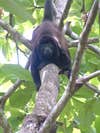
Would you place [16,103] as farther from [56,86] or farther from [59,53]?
[59,53]

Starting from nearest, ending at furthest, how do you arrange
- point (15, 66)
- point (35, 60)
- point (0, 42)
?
point (15, 66) → point (35, 60) → point (0, 42)

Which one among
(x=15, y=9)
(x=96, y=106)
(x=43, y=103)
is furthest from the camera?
(x=96, y=106)

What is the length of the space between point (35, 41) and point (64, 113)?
0.49 meters

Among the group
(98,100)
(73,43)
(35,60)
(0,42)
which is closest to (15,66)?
(98,100)

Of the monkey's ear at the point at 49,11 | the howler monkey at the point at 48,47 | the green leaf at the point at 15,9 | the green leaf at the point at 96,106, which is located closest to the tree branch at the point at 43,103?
the green leaf at the point at 96,106

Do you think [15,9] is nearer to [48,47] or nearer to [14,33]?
[14,33]

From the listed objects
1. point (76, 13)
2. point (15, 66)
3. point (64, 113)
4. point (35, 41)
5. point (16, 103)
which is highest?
point (15, 66)

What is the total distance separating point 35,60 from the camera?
6.61 ft

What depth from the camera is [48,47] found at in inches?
84.4

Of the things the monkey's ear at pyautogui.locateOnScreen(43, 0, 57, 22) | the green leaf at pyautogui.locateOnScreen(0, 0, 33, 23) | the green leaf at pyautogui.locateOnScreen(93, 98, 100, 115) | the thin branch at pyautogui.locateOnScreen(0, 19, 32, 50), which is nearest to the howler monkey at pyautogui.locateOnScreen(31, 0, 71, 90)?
the monkey's ear at pyautogui.locateOnScreen(43, 0, 57, 22)

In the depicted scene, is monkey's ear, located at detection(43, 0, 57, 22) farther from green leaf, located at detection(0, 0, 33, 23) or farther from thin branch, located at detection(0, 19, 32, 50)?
green leaf, located at detection(0, 0, 33, 23)

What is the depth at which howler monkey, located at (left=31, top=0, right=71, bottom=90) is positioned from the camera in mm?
1935

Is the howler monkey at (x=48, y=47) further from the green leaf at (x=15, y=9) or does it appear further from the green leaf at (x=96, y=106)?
the green leaf at (x=15, y=9)

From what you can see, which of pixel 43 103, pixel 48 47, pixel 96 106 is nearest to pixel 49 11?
pixel 48 47
